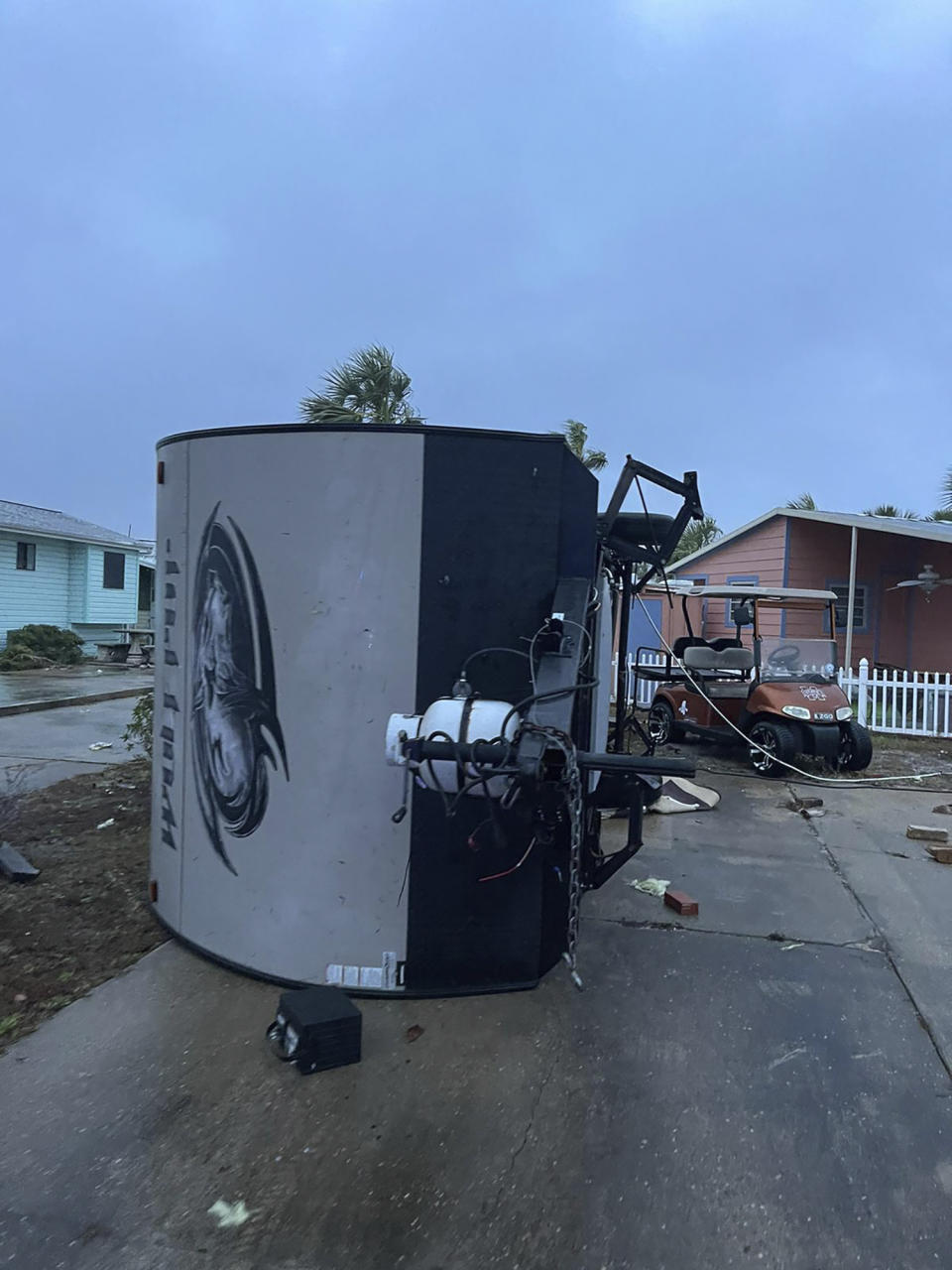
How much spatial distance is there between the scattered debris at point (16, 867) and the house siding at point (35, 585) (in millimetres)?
16933

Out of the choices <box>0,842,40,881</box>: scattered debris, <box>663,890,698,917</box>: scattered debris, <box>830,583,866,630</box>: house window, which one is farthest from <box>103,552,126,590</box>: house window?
<box>663,890,698,917</box>: scattered debris

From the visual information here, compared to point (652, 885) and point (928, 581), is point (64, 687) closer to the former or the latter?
point (652, 885)

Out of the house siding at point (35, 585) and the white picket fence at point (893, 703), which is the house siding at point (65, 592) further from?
the white picket fence at point (893, 703)

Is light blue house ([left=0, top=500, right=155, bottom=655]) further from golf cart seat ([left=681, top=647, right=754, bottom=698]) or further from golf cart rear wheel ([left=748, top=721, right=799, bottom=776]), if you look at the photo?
golf cart rear wheel ([left=748, top=721, right=799, bottom=776])

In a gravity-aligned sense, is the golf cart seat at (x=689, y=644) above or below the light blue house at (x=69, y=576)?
Result: below

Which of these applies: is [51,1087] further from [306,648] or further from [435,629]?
[435,629]

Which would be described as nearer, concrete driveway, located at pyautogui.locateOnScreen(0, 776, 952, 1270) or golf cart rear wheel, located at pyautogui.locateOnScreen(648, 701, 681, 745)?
concrete driveway, located at pyautogui.locateOnScreen(0, 776, 952, 1270)

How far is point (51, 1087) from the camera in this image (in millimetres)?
2777

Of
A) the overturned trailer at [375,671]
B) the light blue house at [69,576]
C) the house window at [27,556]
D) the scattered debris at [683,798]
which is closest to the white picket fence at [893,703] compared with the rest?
the scattered debris at [683,798]

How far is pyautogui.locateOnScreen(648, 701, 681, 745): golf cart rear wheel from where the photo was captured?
1009cm

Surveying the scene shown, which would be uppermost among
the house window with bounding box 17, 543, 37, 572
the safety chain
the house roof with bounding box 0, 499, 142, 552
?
the house roof with bounding box 0, 499, 142, 552

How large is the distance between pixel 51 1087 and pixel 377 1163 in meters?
1.25

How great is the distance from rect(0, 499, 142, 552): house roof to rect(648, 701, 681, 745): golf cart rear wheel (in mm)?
16744

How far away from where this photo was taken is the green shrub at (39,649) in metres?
18.1
